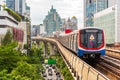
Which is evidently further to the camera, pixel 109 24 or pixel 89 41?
pixel 109 24

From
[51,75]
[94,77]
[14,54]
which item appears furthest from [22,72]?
[51,75]

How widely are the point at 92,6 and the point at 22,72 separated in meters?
146

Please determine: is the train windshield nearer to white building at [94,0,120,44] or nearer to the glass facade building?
white building at [94,0,120,44]

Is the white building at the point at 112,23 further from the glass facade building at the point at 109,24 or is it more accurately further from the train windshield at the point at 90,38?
the train windshield at the point at 90,38

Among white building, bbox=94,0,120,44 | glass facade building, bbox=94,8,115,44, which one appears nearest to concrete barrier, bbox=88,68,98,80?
white building, bbox=94,0,120,44

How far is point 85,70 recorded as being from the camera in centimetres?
2030

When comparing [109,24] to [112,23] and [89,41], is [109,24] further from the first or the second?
[89,41]

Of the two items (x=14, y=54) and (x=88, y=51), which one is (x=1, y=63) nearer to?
(x=14, y=54)

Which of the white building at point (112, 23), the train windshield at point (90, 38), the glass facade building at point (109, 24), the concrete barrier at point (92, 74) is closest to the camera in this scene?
the concrete barrier at point (92, 74)

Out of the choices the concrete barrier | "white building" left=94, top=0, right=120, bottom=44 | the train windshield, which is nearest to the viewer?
the concrete barrier

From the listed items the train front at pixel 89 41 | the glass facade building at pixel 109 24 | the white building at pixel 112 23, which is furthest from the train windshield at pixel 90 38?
the glass facade building at pixel 109 24

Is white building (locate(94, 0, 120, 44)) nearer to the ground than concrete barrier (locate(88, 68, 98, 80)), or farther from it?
farther from it

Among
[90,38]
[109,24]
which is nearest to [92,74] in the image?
[90,38]

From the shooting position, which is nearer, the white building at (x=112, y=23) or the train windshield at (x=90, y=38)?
the train windshield at (x=90, y=38)
